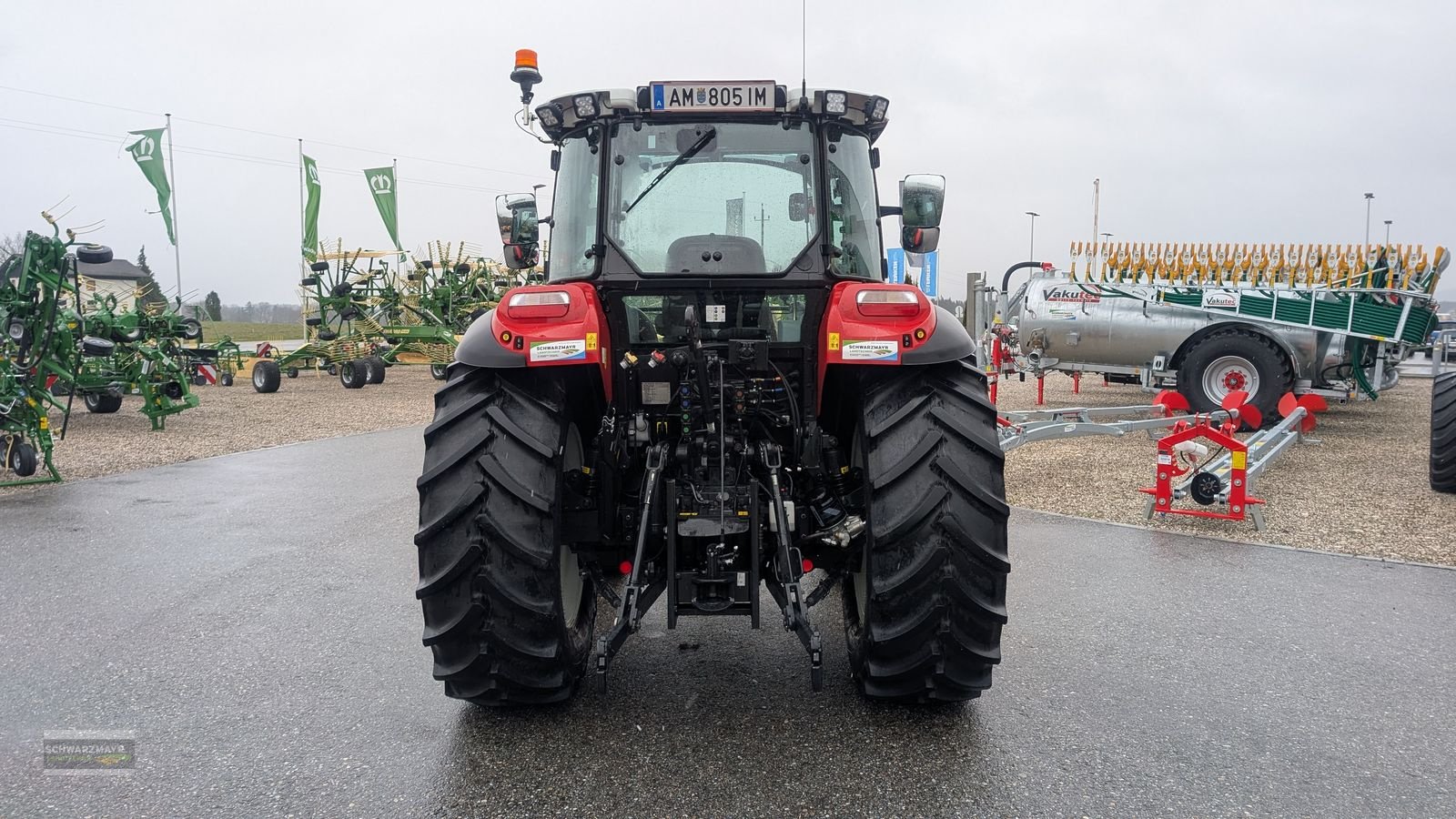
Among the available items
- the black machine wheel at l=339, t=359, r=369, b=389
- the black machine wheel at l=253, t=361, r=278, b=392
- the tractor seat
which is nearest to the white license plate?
the tractor seat

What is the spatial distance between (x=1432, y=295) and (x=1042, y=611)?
34.3 feet

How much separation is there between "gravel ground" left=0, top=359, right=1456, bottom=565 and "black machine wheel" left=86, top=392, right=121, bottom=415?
0.65ft

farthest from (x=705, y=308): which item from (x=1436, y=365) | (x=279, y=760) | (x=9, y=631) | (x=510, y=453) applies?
(x=1436, y=365)

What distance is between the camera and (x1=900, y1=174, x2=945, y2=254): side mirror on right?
13.1 feet

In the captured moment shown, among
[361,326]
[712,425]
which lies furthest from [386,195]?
[712,425]

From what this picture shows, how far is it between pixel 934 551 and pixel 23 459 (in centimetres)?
885

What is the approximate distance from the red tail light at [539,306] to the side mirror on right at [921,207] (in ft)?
5.61

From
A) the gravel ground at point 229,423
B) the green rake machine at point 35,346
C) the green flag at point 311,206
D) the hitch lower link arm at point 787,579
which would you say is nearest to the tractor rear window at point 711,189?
the hitch lower link arm at point 787,579

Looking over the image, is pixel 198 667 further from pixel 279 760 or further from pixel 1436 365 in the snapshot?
pixel 1436 365

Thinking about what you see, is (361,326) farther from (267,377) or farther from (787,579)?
(787,579)

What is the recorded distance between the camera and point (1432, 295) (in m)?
11.4

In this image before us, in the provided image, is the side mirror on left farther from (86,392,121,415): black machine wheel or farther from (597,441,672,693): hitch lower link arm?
(86,392,121,415): black machine wheel

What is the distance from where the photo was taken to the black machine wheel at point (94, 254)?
8.37m

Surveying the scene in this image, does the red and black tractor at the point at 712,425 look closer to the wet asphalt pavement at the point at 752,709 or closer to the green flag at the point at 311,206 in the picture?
the wet asphalt pavement at the point at 752,709
